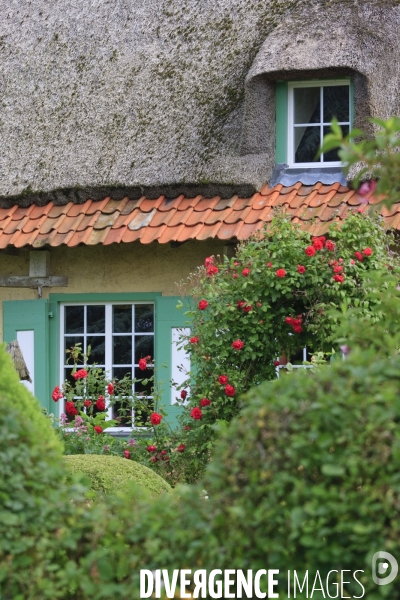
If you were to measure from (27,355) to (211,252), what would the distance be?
1993mm

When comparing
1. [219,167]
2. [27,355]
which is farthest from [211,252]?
[27,355]

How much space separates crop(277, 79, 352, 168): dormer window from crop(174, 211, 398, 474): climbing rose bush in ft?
7.34

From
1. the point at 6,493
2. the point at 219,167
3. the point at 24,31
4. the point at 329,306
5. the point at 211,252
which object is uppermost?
the point at 24,31

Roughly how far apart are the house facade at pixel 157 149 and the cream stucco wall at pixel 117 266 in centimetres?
1

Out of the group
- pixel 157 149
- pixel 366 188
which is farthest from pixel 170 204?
pixel 366 188

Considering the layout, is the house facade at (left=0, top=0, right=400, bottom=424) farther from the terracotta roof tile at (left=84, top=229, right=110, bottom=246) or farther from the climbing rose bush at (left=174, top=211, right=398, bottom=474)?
the climbing rose bush at (left=174, top=211, right=398, bottom=474)

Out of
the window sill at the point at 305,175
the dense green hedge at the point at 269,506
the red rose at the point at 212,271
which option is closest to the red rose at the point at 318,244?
the red rose at the point at 212,271

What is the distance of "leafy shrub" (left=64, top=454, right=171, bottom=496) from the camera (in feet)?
14.9

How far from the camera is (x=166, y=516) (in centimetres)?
278

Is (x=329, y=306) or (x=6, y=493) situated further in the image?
(x=329, y=306)

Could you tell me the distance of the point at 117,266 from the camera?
29.1 ft

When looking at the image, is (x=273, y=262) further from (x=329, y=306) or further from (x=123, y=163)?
(x=123, y=163)

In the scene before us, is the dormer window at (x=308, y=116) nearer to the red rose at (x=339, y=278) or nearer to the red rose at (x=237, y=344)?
the red rose at (x=339, y=278)

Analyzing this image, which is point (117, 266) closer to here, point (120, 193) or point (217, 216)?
point (120, 193)
